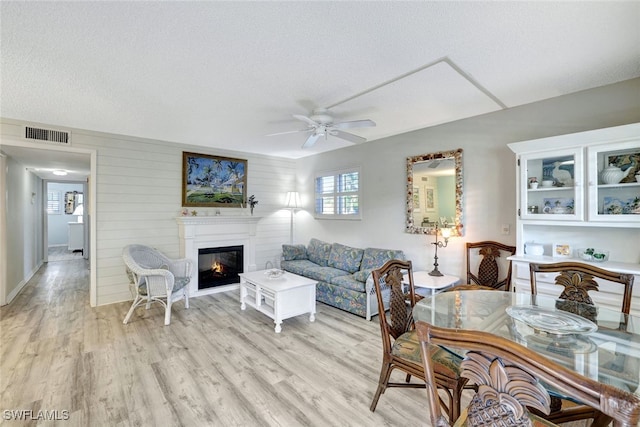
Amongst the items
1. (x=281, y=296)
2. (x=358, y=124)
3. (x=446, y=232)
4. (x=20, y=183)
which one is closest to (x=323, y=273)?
(x=281, y=296)

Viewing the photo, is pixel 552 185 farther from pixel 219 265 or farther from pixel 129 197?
pixel 129 197

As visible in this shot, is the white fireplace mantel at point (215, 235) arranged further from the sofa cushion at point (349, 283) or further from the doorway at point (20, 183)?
the sofa cushion at point (349, 283)

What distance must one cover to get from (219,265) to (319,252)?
1.89 metres

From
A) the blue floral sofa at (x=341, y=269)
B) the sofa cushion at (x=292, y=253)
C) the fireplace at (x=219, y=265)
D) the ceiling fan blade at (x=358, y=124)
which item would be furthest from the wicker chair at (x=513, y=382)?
the fireplace at (x=219, y=265)

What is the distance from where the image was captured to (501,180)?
343 cm

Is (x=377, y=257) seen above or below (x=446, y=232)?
below

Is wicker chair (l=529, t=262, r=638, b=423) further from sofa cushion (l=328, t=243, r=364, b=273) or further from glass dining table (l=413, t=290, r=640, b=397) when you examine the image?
sofa cushion (l=328, t=243, r=364, b=273)

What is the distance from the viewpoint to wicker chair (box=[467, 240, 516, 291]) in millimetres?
3329

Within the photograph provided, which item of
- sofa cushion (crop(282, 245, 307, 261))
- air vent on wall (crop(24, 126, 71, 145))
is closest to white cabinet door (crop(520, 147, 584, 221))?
sofa cushion (crop(282, 245, 307, 261))

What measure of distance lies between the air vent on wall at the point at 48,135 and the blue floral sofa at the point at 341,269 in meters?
3.74

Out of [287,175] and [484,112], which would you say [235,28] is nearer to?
[484,112]

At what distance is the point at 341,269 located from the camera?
486 centimetres

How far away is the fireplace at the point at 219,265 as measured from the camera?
511cm

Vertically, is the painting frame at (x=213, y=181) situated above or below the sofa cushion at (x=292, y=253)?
above
